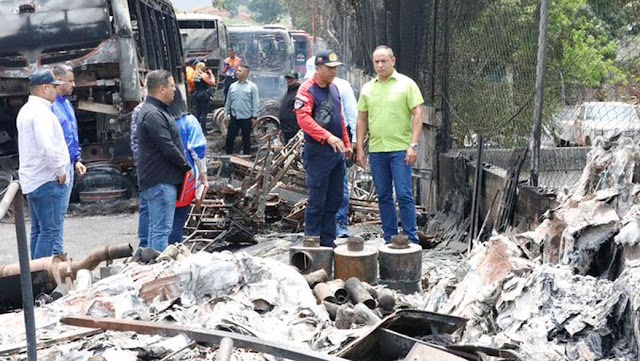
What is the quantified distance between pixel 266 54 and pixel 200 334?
26.2m

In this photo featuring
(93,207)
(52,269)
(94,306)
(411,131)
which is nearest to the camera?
(94,306)

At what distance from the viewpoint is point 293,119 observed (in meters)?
12.0

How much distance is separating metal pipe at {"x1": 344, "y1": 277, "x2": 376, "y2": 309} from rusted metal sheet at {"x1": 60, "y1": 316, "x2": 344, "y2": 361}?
142cm

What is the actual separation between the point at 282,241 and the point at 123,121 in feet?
15.2

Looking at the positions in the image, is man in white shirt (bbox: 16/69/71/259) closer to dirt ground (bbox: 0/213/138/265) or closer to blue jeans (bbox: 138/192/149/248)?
blue jeans (bbox: 138/192/149/248)

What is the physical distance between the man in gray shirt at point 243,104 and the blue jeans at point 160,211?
27.2 feet

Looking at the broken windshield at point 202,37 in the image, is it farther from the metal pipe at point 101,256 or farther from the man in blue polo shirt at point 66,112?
the metal pipe at point 101,256

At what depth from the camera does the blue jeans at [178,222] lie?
7793 millimetres

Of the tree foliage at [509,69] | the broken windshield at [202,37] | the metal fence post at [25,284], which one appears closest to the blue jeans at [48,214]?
the metal fence post at [25,284]

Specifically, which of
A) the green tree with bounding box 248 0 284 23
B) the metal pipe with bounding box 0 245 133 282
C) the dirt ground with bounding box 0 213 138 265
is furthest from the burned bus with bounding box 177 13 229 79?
the green tree with bounding box 248 0 284 23

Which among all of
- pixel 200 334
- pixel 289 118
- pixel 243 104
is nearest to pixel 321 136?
pixel 200 334

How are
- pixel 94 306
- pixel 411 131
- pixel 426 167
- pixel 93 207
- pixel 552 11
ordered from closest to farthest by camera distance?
pixel 94 306 < pixel 411 131 < pixel 426 167 < pixel 552 11 < pixel 93 207

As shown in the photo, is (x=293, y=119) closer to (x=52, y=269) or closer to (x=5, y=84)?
(x=5, y=84)

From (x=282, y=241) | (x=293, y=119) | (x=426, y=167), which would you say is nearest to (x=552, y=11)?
(x=426, y=167)
